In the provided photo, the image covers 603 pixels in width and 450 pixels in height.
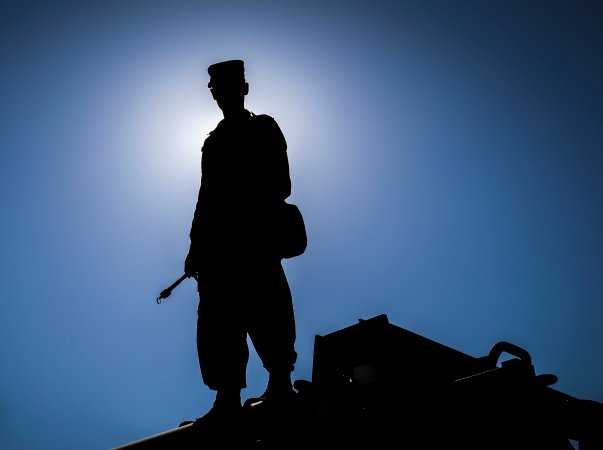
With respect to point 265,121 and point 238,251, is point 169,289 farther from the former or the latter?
point 265,121

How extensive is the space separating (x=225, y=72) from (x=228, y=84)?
142mm

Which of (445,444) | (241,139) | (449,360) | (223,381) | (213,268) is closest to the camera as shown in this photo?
(445,444)

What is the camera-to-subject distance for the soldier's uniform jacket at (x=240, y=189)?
443 centimetres

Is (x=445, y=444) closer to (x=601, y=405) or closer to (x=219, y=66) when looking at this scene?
(x=601, y=405)

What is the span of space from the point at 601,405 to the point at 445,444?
1.80 metres

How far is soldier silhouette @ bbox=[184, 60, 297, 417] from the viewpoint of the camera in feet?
13.6

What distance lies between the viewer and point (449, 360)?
785 cm

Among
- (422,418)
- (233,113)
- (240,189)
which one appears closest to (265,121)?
(233,113)

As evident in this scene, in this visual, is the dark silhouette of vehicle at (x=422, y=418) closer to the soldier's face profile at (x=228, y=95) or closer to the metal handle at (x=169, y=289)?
the metal handle at (x=169, y=289)

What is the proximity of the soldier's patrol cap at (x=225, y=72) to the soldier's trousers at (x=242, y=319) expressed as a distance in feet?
7.37

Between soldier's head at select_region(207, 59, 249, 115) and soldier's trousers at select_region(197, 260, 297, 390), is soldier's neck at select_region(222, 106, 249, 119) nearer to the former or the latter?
soldier's head at select_region(207, 59, 249, 115)

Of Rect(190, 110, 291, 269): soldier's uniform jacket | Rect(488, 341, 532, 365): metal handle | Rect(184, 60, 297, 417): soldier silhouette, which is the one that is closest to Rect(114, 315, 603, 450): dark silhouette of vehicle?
Rect(488, 341, 532, 365): metal handle

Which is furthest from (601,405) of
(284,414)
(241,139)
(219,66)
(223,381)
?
(219,66)

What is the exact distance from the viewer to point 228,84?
15.1 ft
